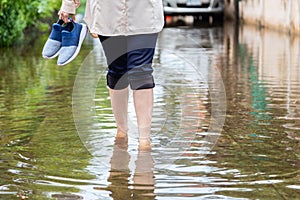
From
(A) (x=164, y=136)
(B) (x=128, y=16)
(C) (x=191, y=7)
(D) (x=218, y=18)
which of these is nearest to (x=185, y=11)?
(C) (x=191, y=7)

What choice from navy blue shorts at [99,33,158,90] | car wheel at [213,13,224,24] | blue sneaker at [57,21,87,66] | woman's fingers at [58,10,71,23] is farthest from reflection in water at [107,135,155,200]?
car wheel at [213,13,224,24]

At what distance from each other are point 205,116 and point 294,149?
1.55m

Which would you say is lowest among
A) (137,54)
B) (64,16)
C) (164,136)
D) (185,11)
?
(185,11)

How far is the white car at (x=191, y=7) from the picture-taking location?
77.5ft

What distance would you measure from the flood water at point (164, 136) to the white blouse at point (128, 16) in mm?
745

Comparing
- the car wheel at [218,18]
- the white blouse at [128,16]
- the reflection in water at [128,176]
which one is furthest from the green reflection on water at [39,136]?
the car wheel at [218,18]

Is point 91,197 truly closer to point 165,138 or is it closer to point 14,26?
point 165,138

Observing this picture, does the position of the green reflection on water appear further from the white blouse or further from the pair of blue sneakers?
the white blouse

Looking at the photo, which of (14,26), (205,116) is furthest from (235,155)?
(14,26)

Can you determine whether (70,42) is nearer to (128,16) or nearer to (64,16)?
(64,16)

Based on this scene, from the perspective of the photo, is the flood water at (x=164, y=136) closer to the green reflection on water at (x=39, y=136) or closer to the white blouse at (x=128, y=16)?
the green reflection on water at (x=39, y=136)

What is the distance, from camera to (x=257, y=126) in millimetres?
6016

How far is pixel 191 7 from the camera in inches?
939

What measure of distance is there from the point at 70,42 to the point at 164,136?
1.00 m
